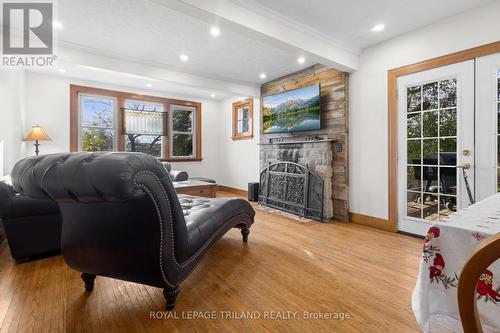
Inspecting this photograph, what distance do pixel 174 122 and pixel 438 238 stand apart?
615 centimetres

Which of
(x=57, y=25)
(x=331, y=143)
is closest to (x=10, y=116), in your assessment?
(x=57, y=25)

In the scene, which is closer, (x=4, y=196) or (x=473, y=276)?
(x=473, y=276)

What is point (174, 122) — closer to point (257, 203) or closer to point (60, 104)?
point (60, 104)

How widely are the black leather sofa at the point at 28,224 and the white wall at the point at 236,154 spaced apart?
3.99 metres

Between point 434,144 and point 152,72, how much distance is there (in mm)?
4172

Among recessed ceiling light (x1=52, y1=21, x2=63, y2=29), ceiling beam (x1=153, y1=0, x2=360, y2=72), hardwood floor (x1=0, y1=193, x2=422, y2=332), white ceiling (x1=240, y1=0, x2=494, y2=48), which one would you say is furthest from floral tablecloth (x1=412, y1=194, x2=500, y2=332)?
recessed ceiling light (x1=52, y1=21, x2=63, y2=29)

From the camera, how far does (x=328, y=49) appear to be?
10.7ft

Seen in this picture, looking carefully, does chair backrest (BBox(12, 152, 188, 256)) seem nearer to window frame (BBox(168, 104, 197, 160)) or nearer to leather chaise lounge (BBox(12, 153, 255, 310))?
leather chaise lounge (BBox(12, 153, 255, 310))

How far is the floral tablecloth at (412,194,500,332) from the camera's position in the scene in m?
0.69

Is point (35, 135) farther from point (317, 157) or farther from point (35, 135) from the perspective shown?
point (317, 157)

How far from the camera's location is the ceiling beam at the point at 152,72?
3.44m

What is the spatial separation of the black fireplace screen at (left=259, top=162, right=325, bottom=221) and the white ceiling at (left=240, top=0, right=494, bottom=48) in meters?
2.03

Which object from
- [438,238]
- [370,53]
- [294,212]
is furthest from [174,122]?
[438,238]

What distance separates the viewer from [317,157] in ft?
13.0
